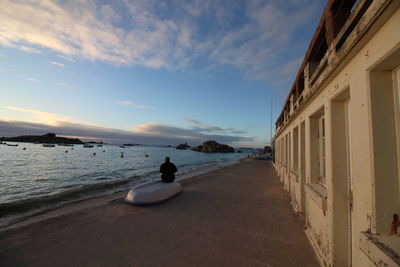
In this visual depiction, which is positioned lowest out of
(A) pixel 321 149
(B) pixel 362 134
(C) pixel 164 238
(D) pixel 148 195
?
(C) pixel 164 238

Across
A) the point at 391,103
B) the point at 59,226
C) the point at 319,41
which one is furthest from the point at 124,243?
the point at 319,41

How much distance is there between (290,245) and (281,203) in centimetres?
333

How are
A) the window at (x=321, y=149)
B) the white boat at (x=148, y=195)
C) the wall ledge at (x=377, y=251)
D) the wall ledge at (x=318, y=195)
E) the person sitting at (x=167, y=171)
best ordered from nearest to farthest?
the wall ledge at (x=377, y=251), the wall ledge at (x=318, y=195), the window at (x=321, y=149), the white boat at (x=148, y=195), the person sitting at (x=167, y=171)

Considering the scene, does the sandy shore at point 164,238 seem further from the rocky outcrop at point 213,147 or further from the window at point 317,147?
Answer: the rocky outcrop at point 213,147

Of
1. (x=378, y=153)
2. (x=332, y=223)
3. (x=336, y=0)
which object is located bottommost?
(x=332, y=223)

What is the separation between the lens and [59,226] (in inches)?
199

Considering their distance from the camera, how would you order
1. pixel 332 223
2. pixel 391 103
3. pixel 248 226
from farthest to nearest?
pixel 248 226, pixel 332 223, pixel 391 103

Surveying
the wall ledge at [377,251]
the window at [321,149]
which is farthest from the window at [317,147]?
the wall ledge at [377,251]

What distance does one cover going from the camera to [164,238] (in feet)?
14.1

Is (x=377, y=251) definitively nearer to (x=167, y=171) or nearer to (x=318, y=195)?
(x=318, y=195)

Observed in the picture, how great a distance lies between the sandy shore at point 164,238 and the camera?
348 centimetres

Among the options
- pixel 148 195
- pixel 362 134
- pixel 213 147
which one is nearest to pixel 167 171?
pixel 148 195

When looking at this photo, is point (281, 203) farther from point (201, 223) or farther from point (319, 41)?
point (319, 41)

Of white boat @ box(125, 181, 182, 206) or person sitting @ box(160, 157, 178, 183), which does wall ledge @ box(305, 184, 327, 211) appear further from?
person sitting @ box(160, 157, 178, 183)
